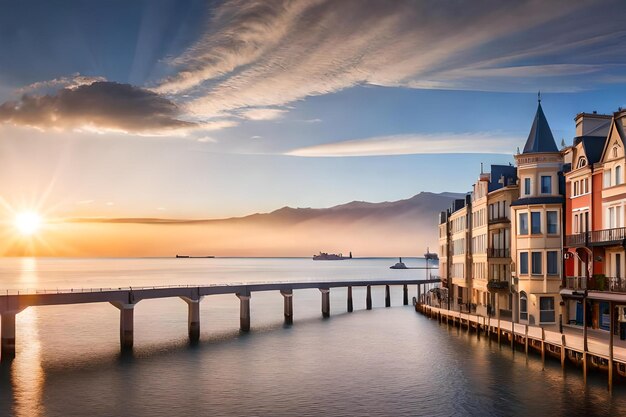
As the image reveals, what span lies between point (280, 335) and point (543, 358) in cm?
3660

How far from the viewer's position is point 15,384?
49.0 meters

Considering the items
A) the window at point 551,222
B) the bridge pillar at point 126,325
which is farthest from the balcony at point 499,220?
the bridge pillar at point 126,325

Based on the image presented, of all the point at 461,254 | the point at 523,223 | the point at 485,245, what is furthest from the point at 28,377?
the point at 461,254

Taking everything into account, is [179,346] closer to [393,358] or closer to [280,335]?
[280,335]

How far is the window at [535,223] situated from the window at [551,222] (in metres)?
0.81

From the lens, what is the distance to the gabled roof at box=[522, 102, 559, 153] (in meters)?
65.0

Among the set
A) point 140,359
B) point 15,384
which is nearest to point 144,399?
point 15,384

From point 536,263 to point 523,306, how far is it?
458 centimetres

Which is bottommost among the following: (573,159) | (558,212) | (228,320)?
(228,320)

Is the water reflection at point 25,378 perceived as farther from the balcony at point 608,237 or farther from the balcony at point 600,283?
the balcony at point 608,237

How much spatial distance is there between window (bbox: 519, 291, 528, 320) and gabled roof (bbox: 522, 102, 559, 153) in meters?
14.4

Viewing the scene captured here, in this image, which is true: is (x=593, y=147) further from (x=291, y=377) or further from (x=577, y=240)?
(x=291, y=377)

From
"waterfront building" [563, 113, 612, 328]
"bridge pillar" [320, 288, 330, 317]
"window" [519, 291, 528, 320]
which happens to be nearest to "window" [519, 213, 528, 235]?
"waterfront building" [563, 113, 612, 328]

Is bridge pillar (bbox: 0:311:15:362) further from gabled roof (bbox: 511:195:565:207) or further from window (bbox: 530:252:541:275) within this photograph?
gabled roof (bbox: 511:195:565:207)
